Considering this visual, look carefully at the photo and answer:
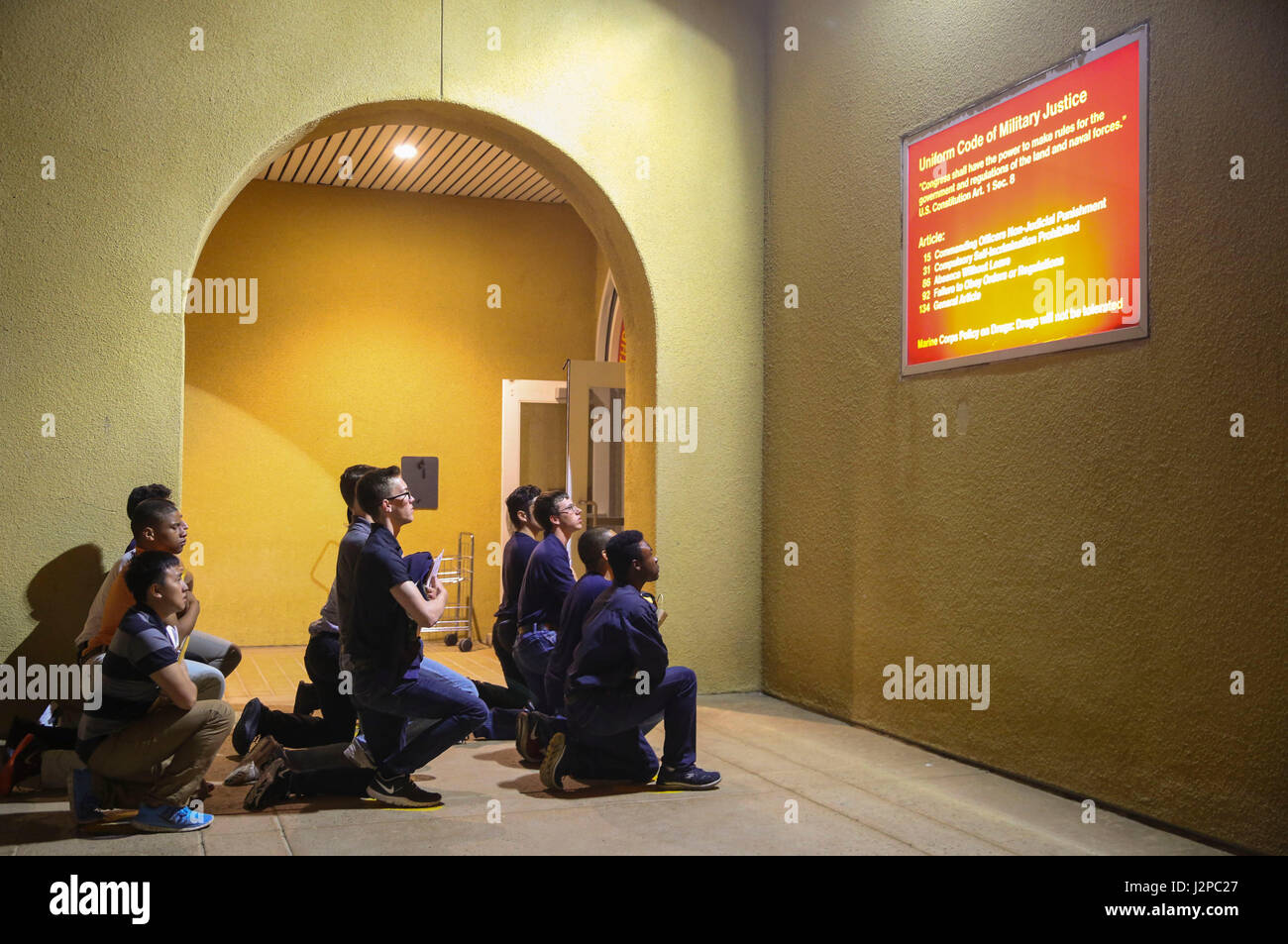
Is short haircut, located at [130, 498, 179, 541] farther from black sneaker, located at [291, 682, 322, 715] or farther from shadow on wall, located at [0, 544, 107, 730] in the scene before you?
black sneaker, located at [291, 682, 322, 715]

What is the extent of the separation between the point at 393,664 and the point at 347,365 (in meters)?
5.70

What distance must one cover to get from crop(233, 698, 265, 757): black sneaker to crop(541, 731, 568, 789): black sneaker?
4.25 ft

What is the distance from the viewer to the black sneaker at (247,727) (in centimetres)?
473

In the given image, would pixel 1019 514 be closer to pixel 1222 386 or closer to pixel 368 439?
pixel 1222 386

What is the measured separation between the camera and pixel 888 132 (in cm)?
576

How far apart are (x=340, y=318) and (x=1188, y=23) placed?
7015mm

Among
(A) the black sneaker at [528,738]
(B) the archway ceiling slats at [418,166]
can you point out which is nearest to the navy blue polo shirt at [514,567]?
(A) the black sneaker at [528,738]

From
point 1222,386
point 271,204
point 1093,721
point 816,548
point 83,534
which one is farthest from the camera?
point 271,204

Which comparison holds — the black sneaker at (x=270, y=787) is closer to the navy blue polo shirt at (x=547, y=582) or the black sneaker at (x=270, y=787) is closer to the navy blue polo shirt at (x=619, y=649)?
the navy blue polo shirt at (x=619, y=649)

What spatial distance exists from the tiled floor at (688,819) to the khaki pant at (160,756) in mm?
133

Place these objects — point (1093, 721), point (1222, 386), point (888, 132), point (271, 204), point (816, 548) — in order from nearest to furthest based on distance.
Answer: point (1222, 386) → point (1093, 721) → point (888, 132) → point (816, 548) → point (271, 204)

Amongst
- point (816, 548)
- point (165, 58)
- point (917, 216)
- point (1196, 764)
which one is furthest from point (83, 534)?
point (1196, 764)

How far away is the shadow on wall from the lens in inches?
203

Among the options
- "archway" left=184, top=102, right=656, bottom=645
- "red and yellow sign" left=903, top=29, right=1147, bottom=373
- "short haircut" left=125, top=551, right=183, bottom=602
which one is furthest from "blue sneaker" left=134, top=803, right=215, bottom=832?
"archway" left=184, top=102, right=656, bottom=645
